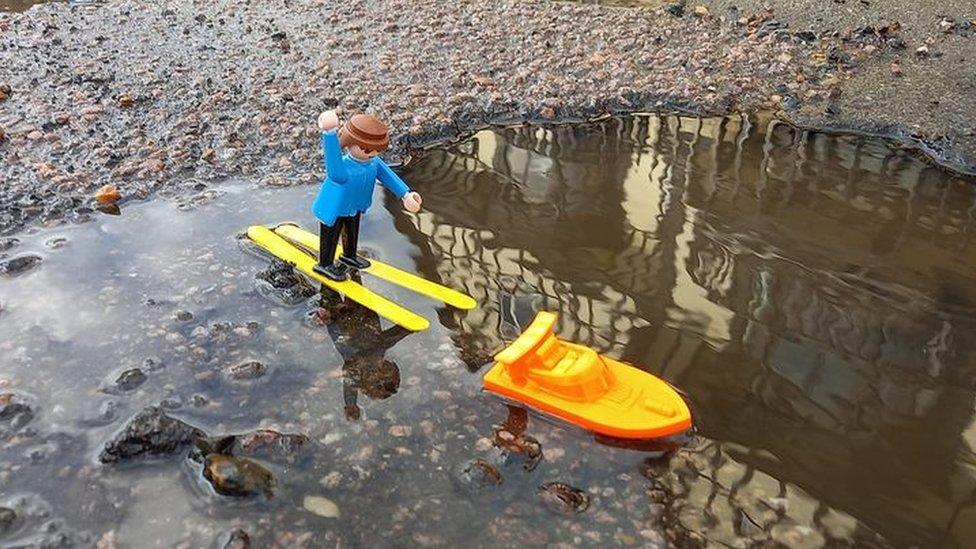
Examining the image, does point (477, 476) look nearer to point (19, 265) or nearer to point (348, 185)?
point (348, 185)

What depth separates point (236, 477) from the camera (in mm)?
2756

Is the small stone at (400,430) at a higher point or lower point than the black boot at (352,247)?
lower

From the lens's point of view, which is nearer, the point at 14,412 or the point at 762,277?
the point at 14,412

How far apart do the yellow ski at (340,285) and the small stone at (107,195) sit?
0.88 m

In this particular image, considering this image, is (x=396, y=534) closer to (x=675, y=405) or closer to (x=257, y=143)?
(x=675, y=405)

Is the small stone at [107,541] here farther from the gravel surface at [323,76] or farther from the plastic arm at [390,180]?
the gravel surface at [323,76]

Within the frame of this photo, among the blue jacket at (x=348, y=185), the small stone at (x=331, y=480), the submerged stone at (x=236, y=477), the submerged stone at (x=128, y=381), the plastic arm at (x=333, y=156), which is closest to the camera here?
the submerged stone at (x=236, y=477)

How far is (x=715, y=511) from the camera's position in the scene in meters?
2.84

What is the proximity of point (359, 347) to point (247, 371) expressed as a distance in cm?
50

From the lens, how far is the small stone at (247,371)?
3350 mm

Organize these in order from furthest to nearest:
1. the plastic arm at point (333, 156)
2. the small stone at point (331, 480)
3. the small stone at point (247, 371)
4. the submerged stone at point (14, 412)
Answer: the plastic arm at point (333, 156) < the small stone at point (247, 371) < the submerged stone at point (14, 412) < the small stone at point (331, 480)

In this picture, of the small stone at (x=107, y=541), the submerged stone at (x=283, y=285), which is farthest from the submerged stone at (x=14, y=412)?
the submerged stone at (x=283, y=285)

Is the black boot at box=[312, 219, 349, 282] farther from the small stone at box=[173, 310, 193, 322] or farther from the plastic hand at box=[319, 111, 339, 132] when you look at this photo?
the small stone at box=[173, 310, 193, 322]

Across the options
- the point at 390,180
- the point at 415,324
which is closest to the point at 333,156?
the point at 390,180
